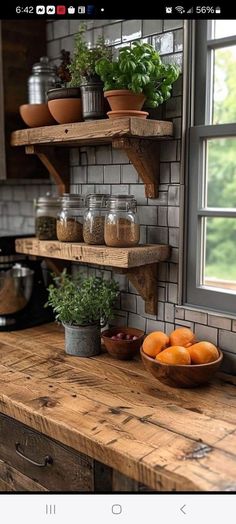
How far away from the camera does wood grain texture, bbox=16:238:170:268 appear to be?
160 centimetres

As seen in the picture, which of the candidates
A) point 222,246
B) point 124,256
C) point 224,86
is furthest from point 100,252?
point 222,246

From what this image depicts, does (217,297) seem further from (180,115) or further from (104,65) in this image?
(104,65)

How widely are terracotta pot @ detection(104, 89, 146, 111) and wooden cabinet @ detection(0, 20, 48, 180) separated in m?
Answer: 0.61

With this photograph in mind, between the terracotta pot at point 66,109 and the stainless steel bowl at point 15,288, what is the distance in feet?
2.14

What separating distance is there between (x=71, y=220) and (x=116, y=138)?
0.39 metres

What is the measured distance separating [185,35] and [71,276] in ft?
3.44

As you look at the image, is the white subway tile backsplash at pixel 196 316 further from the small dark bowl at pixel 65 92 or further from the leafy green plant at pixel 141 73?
the small dark bowl at pixel 65 92

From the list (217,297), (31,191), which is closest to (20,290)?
(31,191)

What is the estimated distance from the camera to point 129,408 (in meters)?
1.35

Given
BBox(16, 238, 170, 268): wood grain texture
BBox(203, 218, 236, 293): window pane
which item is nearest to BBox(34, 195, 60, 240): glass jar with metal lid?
BBox(16, 238, 170, 268): wood grain texture

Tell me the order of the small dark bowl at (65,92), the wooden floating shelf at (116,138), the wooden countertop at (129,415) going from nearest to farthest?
the wooden countertop at (129,415) → the wooden floating shelf at (116,138) → the small dark bowl at (65,92)

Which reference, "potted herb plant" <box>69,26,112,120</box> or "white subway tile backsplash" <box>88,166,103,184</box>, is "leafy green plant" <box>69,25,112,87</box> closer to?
"potted herb plant" <box>69,26,112,120</box>

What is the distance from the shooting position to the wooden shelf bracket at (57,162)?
6.55 ft

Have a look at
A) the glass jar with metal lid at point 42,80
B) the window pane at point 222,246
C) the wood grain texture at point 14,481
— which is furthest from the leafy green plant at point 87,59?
the window pane at point 222,246
